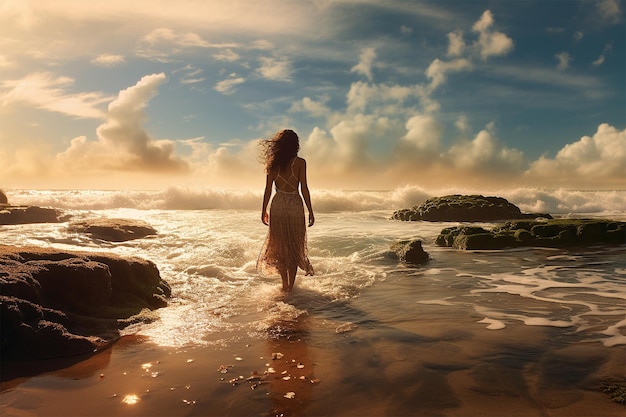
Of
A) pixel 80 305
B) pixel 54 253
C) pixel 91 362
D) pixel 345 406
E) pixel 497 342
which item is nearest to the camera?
pixel 345 406

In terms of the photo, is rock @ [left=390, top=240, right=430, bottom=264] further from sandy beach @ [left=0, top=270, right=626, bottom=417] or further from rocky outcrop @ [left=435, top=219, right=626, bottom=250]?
sandy beach @ [left=0, top=270, right=626, bottom=417]

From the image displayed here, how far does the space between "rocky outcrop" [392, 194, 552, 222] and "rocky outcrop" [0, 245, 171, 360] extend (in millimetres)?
24472

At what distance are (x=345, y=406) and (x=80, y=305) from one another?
3.82m

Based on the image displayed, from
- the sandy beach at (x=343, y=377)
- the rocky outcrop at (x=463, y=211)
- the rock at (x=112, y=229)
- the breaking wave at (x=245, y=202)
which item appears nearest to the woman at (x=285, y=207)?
the sandy beach at (x=343, y=377)

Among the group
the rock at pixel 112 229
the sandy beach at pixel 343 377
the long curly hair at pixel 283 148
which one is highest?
the long curly hair at pixel 283 148

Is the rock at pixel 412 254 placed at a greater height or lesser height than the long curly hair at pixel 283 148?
lesser

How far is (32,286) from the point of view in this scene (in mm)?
4805

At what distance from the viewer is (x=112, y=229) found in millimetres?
13320

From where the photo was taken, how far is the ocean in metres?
3.18

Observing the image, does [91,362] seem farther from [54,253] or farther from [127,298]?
[54,253]

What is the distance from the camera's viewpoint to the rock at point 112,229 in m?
13.0

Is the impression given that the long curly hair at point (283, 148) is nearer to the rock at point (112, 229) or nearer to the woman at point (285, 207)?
the woman at point (285, 207)

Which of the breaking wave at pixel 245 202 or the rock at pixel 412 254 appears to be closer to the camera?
the rock at pixel 412 254

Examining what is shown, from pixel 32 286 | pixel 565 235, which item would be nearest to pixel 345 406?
pixel 32 286
